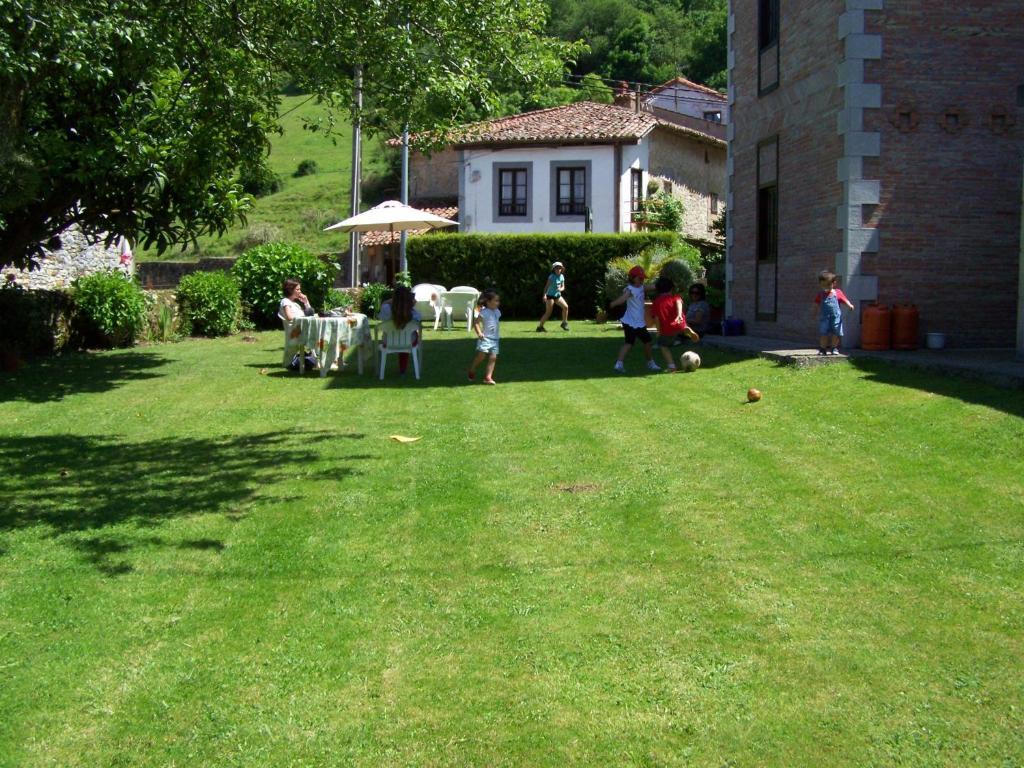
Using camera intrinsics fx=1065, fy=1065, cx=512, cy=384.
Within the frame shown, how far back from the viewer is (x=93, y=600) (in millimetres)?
5145

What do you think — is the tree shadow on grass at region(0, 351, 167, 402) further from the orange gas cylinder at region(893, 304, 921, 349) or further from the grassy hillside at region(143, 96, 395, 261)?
the grassy hillside at region(143, 96, 395, 261)

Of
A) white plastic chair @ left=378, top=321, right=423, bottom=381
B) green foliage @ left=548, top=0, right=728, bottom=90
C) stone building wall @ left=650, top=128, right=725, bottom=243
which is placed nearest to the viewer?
white plastic chair @ left=378, top=321, right=423, bottom=381

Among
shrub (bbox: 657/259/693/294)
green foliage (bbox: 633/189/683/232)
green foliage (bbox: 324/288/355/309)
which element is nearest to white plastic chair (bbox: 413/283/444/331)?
green foliage (bbox: 324/288/355/309)

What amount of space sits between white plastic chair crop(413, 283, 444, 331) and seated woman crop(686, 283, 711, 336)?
21.3 ft

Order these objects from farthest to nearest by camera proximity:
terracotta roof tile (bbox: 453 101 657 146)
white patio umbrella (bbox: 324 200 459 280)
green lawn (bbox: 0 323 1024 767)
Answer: terracotta roof tile (bbox: 453 101 657 146) → white patio umbrella (bbox: 324 200 459 280) → green lawn (bbox: 0 323 1024 767)

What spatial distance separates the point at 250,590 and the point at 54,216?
1151 cm

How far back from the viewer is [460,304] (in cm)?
2362

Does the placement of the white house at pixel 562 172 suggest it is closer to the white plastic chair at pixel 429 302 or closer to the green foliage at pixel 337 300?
the green foliage at pixel 337 300

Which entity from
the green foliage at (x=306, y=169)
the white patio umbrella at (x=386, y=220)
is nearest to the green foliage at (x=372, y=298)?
the white patio umbrella at (x=386, y=220)

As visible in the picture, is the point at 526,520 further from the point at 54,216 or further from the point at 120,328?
the point at 120,328

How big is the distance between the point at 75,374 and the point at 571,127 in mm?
26198

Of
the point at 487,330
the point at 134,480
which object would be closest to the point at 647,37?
the point at 487,330

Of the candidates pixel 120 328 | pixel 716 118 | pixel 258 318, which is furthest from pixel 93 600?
pixel 716 118

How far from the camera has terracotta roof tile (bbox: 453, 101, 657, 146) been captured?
121ft
